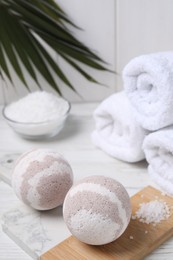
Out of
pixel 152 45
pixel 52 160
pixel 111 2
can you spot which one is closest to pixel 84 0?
pixel 111 2

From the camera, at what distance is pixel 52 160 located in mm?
625

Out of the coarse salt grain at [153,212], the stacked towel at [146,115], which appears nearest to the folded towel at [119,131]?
the stacked towel at [146,115]

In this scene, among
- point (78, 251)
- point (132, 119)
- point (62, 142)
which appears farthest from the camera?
point (62, 142)

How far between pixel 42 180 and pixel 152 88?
0.24 m

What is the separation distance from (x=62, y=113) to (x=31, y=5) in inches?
9.2

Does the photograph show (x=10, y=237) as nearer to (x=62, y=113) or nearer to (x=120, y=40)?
(x=62, y=113)

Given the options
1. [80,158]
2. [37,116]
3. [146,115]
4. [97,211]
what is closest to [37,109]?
[37,116]

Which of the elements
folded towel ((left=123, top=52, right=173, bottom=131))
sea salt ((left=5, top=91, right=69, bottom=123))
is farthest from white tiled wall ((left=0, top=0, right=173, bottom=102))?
folded towel ((left=123, top=52, right=173, bottom=131))

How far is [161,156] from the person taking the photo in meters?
0.70

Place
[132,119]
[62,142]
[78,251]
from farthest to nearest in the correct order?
[62,142], [132,119], [78,251]

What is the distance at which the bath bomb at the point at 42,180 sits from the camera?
0.61 metres

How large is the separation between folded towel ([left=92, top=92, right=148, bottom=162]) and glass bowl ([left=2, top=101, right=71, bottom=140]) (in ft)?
0.23

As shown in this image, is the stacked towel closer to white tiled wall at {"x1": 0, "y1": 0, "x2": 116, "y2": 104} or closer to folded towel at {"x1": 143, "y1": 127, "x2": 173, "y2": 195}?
folded towel at {"x1": 143, "y1": 127, "x2": 173, "y2": 195}

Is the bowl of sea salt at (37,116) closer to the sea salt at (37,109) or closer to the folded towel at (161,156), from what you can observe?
the sea salt at (37,109)
